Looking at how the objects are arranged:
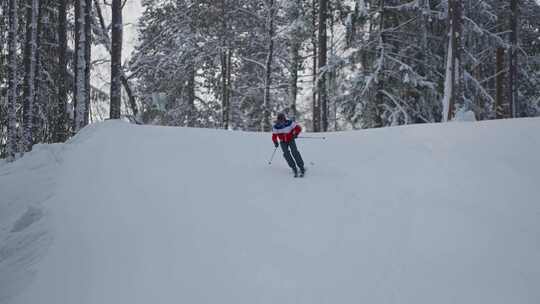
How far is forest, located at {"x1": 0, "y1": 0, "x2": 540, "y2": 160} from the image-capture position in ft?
43.5

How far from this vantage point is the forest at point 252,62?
13.3 m

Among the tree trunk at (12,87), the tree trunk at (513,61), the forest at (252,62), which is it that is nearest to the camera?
the tree trunk at (12,87)

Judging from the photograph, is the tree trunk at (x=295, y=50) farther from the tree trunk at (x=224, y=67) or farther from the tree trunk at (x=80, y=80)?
the tree trunk at (x=80, y=80)

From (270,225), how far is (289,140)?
126 inches

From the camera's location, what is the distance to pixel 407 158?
9469 millimetres

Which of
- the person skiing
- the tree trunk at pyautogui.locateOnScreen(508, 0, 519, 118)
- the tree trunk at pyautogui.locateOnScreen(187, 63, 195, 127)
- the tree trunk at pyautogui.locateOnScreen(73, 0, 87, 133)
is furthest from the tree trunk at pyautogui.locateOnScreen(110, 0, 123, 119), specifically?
the tree trunk at pyautogui.locateOnScreen(508, 0, 519, 118)

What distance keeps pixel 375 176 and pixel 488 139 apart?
3.58 metres

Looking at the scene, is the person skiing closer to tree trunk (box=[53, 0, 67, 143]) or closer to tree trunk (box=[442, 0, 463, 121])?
tree trunk (box=[442, 0, 463, 121])

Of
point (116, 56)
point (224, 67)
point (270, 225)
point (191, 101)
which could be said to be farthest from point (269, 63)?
point (270, 225)

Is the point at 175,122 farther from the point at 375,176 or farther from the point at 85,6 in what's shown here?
the point at 375,176

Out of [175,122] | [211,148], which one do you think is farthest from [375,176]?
[175,122]

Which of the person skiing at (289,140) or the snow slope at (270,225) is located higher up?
the person skiing at (289,140)

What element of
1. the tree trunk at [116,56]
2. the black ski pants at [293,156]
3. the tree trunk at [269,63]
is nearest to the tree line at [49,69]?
the tree trunk at [116,56]

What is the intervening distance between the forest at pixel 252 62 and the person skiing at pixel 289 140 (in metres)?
6.06
